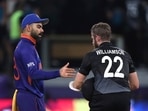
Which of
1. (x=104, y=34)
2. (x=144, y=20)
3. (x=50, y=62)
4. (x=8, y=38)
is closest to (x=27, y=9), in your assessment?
(x=8, y=38)

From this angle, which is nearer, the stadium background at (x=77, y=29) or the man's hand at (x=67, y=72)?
the man's hand at (x=67, y=72)

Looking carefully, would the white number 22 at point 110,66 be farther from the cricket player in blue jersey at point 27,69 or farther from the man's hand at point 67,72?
the cricket player in blue jersey at point 27,69

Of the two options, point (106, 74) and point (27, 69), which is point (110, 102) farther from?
point (27, 69)

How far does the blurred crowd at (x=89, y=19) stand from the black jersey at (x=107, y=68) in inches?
245

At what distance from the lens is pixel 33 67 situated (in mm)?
A: 8266

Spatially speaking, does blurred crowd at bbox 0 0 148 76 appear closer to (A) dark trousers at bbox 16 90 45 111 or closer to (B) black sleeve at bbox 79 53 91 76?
(A) dark trousers at bbox 16 90 45 111

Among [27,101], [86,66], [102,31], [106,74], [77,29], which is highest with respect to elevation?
[102,31]

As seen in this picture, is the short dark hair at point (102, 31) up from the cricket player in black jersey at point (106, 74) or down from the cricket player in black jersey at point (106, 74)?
up

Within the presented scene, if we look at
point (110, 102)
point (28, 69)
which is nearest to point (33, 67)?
point (28, 69)

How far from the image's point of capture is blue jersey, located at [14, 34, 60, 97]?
8.25 metres

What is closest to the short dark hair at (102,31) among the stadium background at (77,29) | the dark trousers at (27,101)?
the dark trousers at (27,101)

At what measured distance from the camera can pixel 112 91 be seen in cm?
795

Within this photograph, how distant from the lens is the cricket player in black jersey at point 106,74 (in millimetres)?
7938

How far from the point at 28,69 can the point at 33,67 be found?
0.24ft
